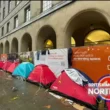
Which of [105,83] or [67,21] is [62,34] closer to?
[67,21]

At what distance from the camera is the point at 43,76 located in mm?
10086

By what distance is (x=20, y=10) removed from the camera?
78.1 ft

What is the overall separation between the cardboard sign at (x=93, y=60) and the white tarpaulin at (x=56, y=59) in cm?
108

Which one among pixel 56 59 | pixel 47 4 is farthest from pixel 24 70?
pixel 47 4

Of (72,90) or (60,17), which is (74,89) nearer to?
(72,90)

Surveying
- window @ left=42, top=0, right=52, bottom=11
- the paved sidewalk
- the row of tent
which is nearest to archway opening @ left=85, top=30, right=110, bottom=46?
window @ left=42, top=0, right=52, bottom=11

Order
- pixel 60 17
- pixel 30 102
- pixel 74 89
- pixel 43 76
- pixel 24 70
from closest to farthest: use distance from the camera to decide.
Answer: pixel 30 102 → pixel 74 89 → pixel 43 76 → pixel 24 70 → pixel 60 17

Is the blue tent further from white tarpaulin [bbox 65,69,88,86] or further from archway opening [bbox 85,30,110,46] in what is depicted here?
archway opening [bbox 85,30,110,46]

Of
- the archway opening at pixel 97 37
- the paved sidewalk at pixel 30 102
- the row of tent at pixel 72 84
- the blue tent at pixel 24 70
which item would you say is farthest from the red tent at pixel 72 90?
the archway opening at pixel 97 37

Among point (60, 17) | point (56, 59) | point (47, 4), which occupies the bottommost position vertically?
point (56, 59)

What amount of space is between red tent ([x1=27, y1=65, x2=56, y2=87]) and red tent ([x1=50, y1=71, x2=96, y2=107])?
4.79 feet

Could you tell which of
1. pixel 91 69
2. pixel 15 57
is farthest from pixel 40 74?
pixel 15 57

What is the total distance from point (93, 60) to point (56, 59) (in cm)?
359

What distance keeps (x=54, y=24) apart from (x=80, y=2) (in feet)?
11.2
